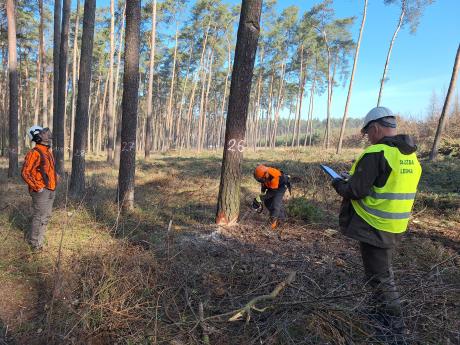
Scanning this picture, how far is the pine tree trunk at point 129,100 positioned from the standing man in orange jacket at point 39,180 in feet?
6.54

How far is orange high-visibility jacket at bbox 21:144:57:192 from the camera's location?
15.4 feet

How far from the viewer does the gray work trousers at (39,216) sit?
15.4ft

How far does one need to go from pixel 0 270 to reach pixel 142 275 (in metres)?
1.97

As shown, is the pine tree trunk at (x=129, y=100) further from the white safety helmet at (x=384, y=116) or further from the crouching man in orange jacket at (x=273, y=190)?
the white safety helmet at (x=384, y=116)

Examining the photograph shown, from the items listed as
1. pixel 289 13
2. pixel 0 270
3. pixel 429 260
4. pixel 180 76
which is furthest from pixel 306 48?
pixel 0 270

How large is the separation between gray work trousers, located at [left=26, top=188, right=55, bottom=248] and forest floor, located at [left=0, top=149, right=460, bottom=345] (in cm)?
16

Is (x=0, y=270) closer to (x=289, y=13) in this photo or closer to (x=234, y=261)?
(x=234, y=261)

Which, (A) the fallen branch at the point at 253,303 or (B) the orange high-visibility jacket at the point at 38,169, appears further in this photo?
(B) the orange high-visibility jacket at the point at 38,169

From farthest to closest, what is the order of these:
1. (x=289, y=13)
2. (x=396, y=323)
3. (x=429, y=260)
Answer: (x=289, y=13), (x=429, y=260), (x=396, y=323)

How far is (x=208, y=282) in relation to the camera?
145 inches

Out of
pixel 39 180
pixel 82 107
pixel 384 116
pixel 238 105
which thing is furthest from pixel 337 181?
pixel 82 107

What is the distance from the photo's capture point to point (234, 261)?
4.27m

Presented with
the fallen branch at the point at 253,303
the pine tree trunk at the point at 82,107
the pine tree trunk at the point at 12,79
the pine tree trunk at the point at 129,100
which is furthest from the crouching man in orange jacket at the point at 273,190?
the pine tree trunk at the point at 12,79

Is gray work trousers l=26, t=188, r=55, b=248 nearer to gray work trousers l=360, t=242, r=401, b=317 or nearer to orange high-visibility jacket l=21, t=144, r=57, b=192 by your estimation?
orange high-visibility jacket l=21, t=144, r=57, b=192
